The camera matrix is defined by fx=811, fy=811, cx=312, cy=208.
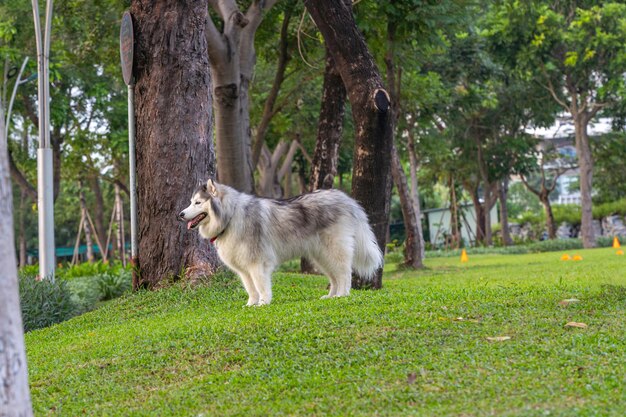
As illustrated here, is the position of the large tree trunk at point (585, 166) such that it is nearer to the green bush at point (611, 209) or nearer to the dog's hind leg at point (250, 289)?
the green bush at point (611, 209)

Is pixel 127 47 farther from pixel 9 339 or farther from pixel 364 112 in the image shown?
pixel 9 339

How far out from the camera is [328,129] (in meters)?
15.8

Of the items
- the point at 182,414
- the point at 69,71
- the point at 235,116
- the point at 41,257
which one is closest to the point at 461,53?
the point at 69,71

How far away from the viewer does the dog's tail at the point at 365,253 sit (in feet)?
30.9

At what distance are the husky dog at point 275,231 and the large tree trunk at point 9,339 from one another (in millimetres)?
4448

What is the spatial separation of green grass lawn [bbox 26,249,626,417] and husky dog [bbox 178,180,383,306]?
50cm

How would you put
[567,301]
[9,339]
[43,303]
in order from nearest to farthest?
[9,339] < [567,301] < [43,303]

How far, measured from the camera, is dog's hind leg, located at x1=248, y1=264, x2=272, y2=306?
8.61 m

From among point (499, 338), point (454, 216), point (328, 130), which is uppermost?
point (328, 130)

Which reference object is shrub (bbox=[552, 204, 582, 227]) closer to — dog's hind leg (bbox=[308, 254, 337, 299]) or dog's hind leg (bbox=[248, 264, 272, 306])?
dog's hind leg (bbox=[308, 254, 337, 299])

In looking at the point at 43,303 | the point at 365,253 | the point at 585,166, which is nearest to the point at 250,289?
the point at 365,253

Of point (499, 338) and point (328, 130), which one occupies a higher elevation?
point (328, 130)

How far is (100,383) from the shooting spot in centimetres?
627

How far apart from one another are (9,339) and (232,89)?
426 inches
